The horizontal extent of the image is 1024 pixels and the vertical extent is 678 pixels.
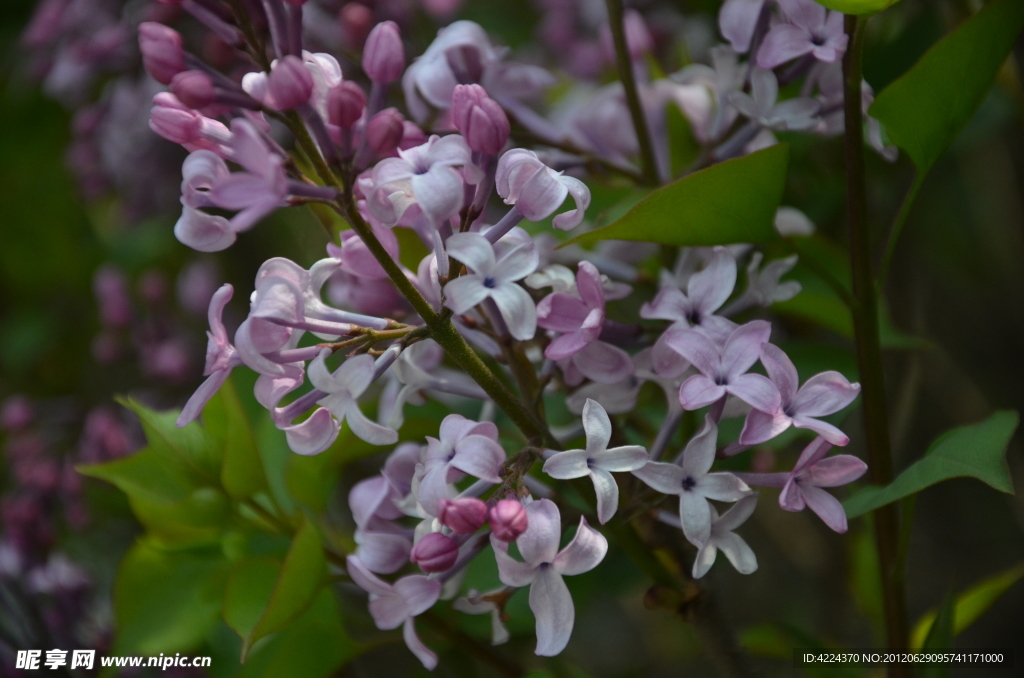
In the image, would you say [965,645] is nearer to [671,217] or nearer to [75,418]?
[671,217]

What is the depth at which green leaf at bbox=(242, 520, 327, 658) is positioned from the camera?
20.4 inches

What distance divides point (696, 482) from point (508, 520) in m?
0.11

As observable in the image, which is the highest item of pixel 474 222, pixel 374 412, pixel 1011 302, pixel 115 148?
pixel 474 222

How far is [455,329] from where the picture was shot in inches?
17.4

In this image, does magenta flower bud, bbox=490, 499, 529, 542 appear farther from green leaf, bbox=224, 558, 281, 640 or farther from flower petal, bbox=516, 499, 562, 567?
green leaf, bbox=224, 558, 281, 640

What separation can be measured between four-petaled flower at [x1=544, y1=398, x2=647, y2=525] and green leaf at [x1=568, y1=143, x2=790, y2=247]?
98 mm

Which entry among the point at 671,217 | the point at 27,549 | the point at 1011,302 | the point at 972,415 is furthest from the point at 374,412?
the point at 1011,302

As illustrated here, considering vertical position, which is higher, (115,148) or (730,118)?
(730,118)

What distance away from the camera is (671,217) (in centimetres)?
48

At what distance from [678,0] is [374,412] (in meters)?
0.86

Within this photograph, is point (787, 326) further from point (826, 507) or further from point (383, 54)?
point (383, 54)

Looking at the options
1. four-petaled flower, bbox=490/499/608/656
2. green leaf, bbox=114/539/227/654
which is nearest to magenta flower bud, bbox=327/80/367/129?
four-petaled flower, bbox=490/499/608/656

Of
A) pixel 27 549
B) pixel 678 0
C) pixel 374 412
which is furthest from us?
A: pixel 678 0

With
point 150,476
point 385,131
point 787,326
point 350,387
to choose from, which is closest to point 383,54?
point 385,131
